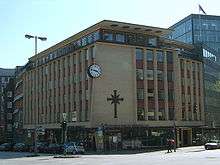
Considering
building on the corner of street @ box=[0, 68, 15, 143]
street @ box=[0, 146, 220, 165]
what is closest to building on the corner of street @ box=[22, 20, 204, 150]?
street @ box=[0, 146, 220, 165]

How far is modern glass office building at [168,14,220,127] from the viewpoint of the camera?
81.3 m

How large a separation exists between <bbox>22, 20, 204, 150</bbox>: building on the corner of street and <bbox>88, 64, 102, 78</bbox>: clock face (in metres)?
0.14

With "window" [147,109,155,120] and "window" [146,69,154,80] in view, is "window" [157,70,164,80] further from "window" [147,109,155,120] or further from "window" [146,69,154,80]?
"window" [147,109,155,120]

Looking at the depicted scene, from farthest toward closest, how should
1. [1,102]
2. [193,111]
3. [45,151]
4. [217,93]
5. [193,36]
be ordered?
[1,102]
[193,36]
[217,93]
[193,111]
[45,151]

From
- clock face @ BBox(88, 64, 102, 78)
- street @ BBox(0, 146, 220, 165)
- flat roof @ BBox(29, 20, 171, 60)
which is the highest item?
flat roof @ BBox(29, 20, 171, 60)

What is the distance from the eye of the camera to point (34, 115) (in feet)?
284

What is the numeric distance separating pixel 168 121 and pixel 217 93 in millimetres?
19797

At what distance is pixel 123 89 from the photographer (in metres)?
65.6

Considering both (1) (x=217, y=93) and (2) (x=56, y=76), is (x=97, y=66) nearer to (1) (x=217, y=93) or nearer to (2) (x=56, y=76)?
(2) (x=56, y=76)

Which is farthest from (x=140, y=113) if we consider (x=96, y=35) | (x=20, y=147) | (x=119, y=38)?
(x=20, y=147)

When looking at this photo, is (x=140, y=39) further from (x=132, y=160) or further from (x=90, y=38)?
(x=132, y=160)

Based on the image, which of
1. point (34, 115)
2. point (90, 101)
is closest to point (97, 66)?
point (90, 101)

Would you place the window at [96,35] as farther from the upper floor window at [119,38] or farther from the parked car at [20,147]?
the parked car at [20,147]

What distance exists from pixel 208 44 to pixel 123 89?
→ 3661 centimetres
